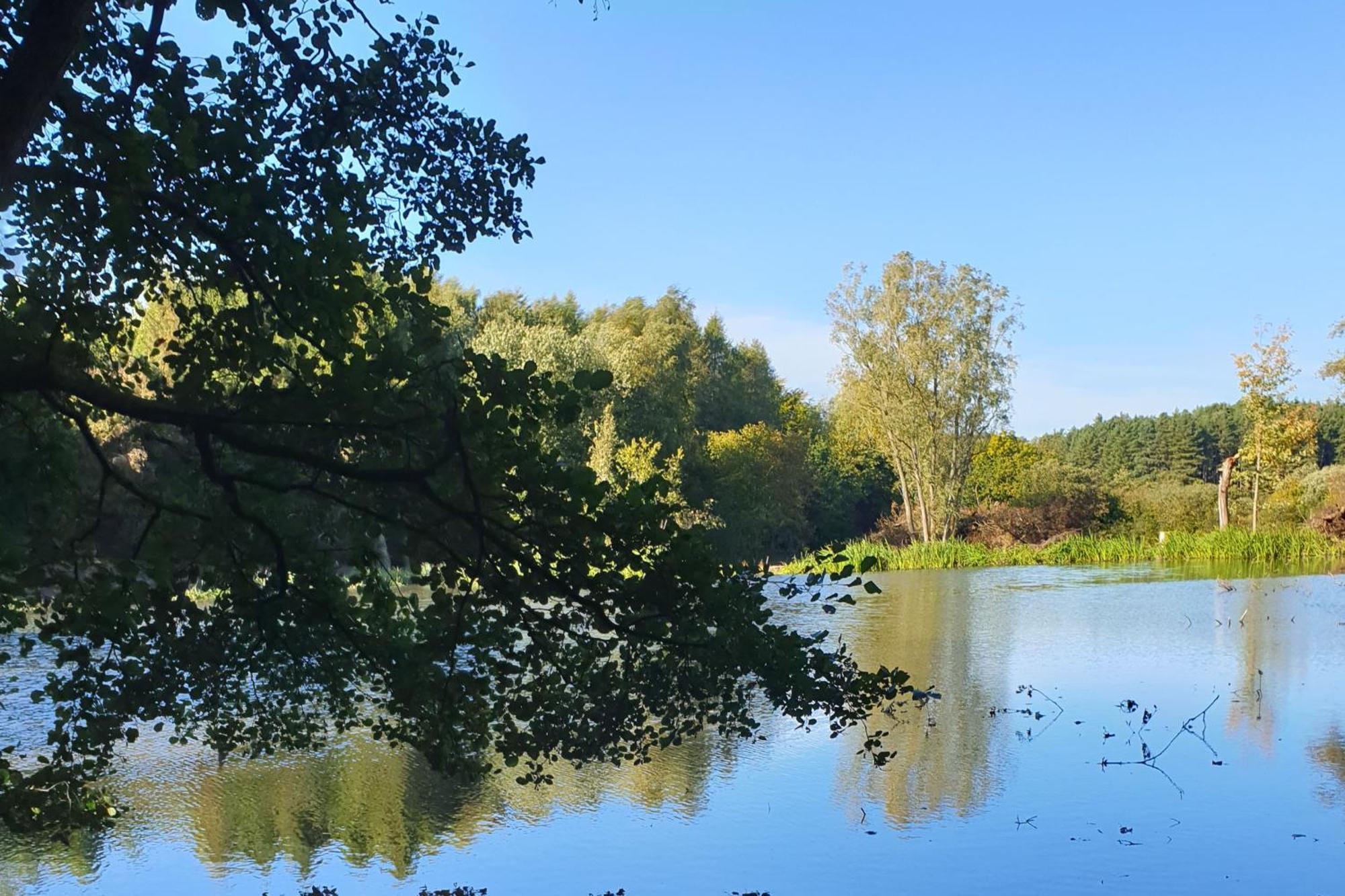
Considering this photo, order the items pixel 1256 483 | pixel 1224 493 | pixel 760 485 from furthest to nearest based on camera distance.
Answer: pixel 760 485, pixel 1256 483, pixel 1224 493

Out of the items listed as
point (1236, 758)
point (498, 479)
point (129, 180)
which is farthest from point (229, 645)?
point (1236, 758)

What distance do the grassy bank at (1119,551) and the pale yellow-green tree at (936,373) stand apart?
353 cm

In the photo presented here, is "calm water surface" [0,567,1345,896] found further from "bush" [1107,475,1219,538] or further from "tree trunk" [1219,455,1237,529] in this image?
"bush" [1107,475,1219,538]

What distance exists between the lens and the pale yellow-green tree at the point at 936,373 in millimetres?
32344

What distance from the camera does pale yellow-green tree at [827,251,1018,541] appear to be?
32344 millimetres

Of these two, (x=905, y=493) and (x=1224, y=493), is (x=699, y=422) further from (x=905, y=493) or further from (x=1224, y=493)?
(x=1224, y=493)

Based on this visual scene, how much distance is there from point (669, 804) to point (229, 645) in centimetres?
375

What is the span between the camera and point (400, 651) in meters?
3.64

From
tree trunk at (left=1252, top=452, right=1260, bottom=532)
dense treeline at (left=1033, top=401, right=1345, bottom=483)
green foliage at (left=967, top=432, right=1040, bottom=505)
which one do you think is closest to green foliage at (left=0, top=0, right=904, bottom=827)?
tree trunk at (left=1252, top=452, right=1260, bottom=532)

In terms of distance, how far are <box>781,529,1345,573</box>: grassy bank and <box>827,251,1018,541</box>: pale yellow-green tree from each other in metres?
3.53

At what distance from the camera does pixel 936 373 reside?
107 feet

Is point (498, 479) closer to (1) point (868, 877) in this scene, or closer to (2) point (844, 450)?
(1) point (868, 877)

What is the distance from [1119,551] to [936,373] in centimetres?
777


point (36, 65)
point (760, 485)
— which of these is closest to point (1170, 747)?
point (36, 65)
